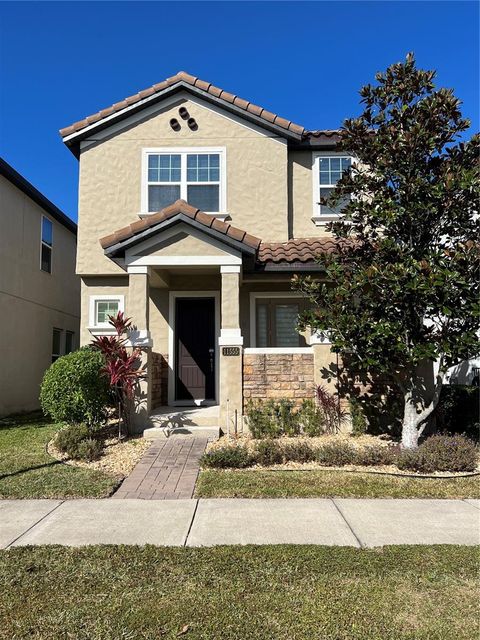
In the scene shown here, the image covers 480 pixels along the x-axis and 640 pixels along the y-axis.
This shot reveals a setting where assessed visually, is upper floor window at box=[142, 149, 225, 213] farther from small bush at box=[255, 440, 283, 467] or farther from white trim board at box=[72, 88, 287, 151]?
small bush at box=[255, 440, 283, 467]

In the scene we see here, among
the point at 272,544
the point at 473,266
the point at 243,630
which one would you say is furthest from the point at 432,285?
the point at 243,630

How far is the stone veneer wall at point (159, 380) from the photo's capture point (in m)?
10.4

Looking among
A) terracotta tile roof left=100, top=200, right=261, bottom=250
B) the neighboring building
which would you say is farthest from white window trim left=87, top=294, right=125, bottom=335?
the neighboring building

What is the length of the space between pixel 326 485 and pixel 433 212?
4.30m

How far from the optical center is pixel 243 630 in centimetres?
313

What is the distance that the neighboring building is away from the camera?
43.0ft

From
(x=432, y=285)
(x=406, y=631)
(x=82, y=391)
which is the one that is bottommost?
(x=406, y=631)

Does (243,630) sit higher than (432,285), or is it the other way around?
(432,285)

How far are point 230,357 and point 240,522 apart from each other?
454 cm

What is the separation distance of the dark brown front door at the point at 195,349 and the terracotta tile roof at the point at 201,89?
4504 mm

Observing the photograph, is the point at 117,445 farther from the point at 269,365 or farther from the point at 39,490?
the point at 269,365

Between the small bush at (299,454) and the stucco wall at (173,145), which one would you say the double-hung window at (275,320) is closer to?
the stucco wall at (173,145)

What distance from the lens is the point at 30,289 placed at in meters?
14.5

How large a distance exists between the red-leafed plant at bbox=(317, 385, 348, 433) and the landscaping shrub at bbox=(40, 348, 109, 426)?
3.96 metres
